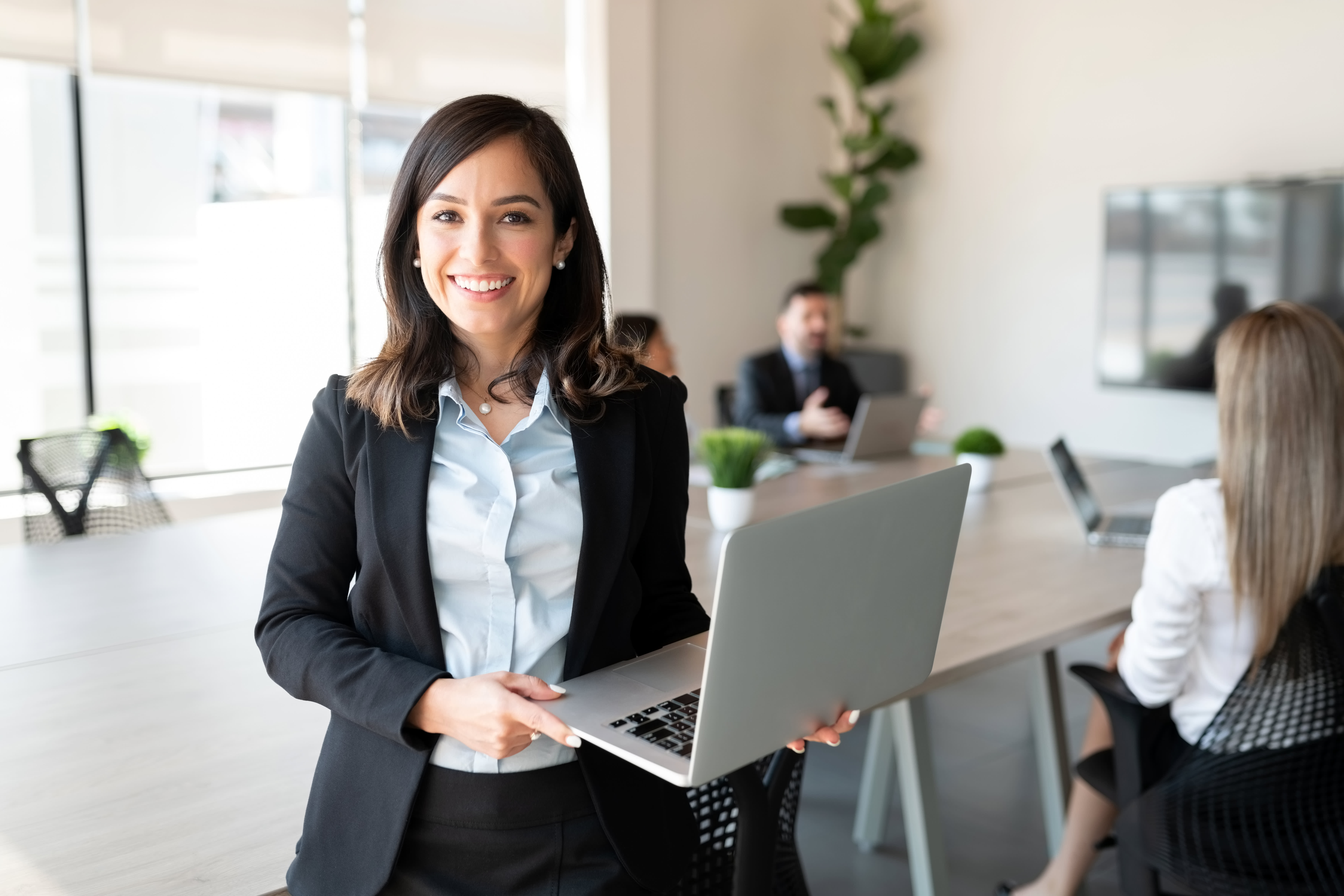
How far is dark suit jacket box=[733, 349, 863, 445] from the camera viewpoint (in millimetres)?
4691

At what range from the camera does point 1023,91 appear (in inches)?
251

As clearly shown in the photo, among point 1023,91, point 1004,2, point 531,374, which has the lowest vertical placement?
point 531,374

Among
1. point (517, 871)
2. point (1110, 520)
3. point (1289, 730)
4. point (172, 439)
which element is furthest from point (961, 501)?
point (172, 439)

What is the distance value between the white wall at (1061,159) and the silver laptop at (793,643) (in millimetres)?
5183

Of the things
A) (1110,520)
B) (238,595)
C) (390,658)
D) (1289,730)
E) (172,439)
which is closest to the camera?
(390,658)

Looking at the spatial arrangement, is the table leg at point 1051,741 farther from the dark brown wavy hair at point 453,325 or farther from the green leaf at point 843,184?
the green leaf at point 843,184

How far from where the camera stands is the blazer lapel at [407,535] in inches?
46.4

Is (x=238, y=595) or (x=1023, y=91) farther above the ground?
(x=1023, y=91)

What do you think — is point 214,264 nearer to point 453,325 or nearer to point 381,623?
point 453,325

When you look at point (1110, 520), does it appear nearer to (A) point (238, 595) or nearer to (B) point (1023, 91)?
(A) point (238, 595)

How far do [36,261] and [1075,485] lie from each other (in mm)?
4361

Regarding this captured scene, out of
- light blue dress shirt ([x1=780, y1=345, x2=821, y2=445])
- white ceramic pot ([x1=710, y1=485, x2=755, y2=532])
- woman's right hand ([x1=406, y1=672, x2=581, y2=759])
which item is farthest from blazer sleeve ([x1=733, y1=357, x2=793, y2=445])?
woman's right hand ([x1=406, y1=672, x2=581, y2=759])

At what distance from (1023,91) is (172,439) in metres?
4.83

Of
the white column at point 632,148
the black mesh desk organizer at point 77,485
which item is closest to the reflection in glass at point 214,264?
the white column at point 632,148
